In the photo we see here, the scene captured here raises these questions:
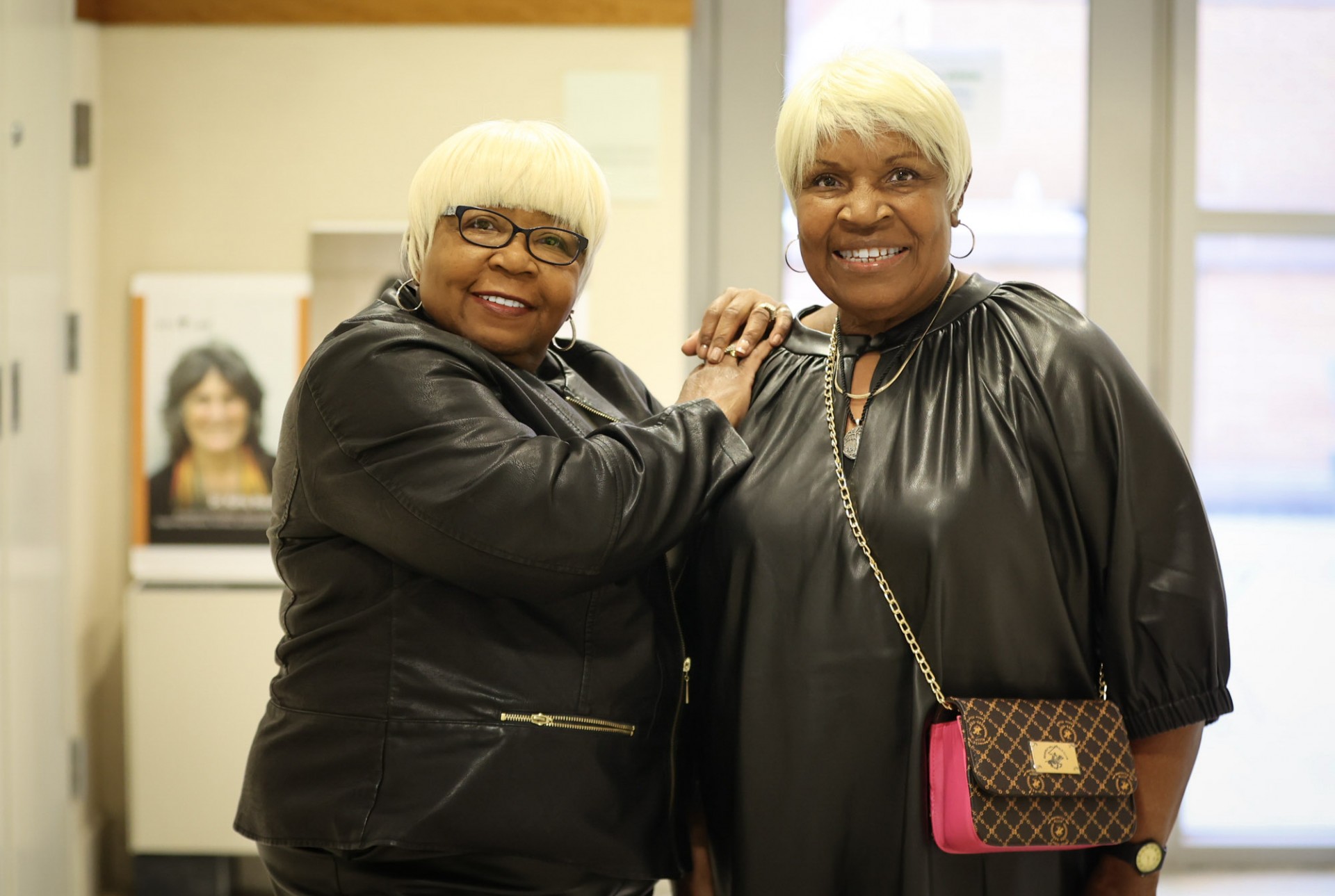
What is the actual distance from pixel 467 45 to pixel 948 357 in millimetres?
2211

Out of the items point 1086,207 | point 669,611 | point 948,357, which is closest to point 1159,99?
point 1086,207

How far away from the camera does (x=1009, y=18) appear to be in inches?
137

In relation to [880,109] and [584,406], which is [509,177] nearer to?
[584,406]

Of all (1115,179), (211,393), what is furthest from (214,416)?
(1115,179)

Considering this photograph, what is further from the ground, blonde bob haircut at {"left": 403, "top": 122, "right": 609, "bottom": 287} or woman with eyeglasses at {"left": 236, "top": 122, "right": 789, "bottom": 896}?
blonde bob haircut at {"left": 403, "top": 122, "right": 609, "bottom": 287}

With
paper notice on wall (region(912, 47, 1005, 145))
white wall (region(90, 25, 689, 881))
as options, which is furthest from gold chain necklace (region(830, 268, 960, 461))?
paper notice on wall (region(912, 47, 1005, 145))

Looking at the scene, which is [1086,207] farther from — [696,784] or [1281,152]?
[696,784]

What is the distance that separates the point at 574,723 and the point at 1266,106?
10.0 feet

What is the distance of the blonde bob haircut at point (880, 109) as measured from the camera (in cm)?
148

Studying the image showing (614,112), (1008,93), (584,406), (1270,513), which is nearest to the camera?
(584,406)

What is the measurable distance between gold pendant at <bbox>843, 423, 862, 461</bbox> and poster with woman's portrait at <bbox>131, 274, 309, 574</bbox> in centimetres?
214

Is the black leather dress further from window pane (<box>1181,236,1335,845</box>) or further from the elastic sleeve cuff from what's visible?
window pane (<box>1181,236,1335,845</box>)

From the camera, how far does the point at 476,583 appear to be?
1.45 meters

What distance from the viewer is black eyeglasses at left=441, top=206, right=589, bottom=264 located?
1.58m
